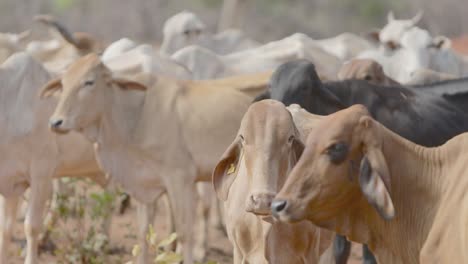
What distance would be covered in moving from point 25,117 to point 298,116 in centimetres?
307

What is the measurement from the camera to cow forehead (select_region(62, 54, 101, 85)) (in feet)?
33.9

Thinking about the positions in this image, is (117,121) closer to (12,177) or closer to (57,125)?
(57,125)

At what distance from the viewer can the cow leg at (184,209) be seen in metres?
10.6

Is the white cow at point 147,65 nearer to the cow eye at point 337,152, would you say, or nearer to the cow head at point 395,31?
the cow head at point 395,31

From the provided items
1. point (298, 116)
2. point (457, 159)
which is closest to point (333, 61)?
point (298, 116)

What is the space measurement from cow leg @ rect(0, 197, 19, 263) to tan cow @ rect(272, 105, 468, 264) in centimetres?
460

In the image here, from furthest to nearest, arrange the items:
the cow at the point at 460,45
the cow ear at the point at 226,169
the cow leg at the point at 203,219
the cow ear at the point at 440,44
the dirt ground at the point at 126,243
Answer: the cow at the point at 460,45, the cow ear at the point at 440,44, the cow leg at the point at 203,219, the dirt ground at the point at 126,243, the cow ear at the point at 226,169

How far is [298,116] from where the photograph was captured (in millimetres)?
8281

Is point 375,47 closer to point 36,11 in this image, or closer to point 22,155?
point 22,155

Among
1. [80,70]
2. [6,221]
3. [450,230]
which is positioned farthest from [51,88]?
[450,230]

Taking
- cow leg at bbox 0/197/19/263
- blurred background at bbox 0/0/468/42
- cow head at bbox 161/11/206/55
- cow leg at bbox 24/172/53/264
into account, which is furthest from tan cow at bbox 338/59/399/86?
blurred background at bbox 0/0/468/42

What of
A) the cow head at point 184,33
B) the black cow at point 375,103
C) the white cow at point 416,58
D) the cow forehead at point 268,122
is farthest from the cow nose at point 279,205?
the cow head at point 184,33

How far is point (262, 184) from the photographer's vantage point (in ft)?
23.3

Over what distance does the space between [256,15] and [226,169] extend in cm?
2963
